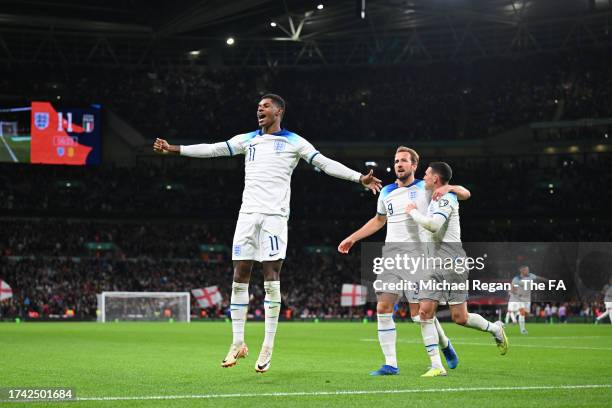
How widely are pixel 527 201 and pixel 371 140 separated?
12.0 metres

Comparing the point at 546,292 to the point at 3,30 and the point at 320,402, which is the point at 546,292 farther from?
the point at 320,402

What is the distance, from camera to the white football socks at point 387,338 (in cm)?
1188

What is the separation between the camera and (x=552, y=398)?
8781mm

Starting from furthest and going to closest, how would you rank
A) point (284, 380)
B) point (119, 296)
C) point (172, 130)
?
point (172, 130), point (119, 296), point (284, 380)

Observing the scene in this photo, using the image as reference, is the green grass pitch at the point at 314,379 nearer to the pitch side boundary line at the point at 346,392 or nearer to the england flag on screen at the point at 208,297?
the pitch side boundary line at the point at 346,392

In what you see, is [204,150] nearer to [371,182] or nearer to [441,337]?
[371,182]

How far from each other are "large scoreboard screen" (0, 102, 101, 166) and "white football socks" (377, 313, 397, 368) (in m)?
46.8

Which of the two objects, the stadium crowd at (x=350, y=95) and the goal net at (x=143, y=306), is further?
the stadium crowd at (x=350, y=95)

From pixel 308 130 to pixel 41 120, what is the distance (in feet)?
66.3

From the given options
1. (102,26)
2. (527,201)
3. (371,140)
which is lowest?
(527,201)

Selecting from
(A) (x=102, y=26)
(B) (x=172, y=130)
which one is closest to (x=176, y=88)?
(B) (x=172, y=130)

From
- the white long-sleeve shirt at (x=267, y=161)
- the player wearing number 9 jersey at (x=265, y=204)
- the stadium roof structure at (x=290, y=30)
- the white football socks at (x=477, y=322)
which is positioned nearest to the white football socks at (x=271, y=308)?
the player wearing number 9 jersey at (x=265, y=204)

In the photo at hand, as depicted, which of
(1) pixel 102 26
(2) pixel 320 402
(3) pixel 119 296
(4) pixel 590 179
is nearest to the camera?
(2) pixel 320 402

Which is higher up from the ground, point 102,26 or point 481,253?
point 102,26
